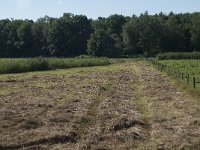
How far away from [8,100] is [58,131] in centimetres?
1199

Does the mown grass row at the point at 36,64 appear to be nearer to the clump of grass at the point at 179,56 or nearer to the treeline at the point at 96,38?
the clump of grass at the point at 179,56

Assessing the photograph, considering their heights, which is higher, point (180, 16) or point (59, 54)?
point (180, 16)

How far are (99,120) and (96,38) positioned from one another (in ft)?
351

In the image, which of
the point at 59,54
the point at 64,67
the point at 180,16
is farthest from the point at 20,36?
the point at 64,67

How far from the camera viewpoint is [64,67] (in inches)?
3209

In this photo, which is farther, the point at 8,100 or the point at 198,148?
the point at 8,100

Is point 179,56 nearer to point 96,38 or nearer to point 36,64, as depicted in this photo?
point 96,38

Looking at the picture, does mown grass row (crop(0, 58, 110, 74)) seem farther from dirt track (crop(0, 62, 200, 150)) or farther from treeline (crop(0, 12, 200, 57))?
treeline (crop(0, 12, 200, 57))

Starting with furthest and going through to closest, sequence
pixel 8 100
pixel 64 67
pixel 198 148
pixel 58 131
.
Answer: pixel 64 67 < pixel 8 100 < pixel 58 131 < pixel 198 148

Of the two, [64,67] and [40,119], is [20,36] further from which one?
[40,119]

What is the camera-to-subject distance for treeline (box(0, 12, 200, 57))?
131 meters

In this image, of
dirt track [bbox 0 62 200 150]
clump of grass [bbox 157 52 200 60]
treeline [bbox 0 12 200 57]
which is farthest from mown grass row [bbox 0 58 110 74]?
treeline [bbox 0 12 200 57]

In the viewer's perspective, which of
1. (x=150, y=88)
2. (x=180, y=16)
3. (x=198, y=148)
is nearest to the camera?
(x=198, y=148)

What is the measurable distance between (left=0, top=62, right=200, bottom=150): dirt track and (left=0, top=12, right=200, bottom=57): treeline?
96.6m
